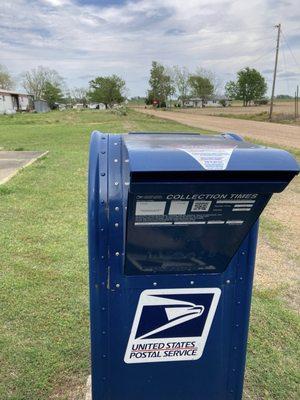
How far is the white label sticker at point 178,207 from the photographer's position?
1672 mm

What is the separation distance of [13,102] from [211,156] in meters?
70.0

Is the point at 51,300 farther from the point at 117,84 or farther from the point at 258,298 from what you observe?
the point at 117,84

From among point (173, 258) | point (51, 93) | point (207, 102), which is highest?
point (173, 258)

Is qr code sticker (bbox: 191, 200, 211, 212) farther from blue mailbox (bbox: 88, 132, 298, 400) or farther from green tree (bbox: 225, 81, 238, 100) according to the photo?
green tree (bbox: 225, 81, 238, 100)

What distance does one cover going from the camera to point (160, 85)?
94562 mm

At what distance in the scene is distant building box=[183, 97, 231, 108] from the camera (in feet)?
330

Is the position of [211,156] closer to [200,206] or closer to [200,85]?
[200,206]

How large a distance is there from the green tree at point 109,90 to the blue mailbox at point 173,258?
8763 cm

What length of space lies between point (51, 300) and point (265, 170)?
99.9 inches

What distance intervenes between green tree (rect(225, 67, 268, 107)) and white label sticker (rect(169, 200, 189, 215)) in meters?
89.2

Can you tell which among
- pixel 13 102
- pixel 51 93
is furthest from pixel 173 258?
pixel 51 93

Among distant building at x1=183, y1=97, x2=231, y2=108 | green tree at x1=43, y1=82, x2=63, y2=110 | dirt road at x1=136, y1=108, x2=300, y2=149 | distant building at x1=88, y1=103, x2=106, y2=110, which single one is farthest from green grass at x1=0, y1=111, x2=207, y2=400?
distant building at x1=183, y1=97, x2=231, y2=108

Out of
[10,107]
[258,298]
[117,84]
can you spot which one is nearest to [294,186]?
[258,298]

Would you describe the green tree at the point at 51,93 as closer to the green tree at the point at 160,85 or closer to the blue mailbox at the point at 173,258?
the green tree at the point at 160,85
